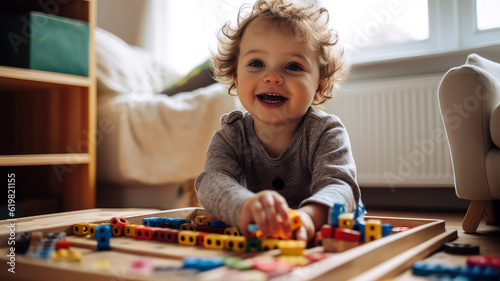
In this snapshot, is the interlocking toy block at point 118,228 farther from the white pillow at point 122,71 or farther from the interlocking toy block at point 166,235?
the white pillow at point 122,71

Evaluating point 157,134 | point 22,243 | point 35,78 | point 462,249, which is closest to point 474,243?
point 462,249

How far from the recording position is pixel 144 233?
0.77 metres

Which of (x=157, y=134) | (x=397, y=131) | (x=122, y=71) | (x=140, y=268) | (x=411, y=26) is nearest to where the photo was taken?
(x=140, y=268)

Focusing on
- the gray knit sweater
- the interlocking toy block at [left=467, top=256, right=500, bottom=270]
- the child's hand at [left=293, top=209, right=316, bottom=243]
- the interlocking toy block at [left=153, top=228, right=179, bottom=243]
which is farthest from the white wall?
the interlocking toy block at [left=467, top=256, right=500, bottom=270]

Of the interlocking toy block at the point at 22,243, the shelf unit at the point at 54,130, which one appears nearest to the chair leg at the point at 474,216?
the interlocking toy block at the point at 22,243

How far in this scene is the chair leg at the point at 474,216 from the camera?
1044mm

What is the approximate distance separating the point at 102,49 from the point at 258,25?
41.9 inches

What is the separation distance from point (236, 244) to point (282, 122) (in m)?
0.37

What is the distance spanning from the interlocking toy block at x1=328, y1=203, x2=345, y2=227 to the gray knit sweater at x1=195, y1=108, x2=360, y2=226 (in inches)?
2.1

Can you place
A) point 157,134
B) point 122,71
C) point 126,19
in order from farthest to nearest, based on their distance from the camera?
point 126,19 < point 122,71 < point 157,134

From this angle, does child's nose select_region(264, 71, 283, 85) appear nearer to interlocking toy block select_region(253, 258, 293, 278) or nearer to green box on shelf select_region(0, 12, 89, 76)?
interlocking toy block select_region(253, 258, 293, 278)

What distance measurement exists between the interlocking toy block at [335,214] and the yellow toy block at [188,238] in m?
0.20

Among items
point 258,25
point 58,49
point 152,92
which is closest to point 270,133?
point 258,25

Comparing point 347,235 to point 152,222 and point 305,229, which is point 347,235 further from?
point 152,222
